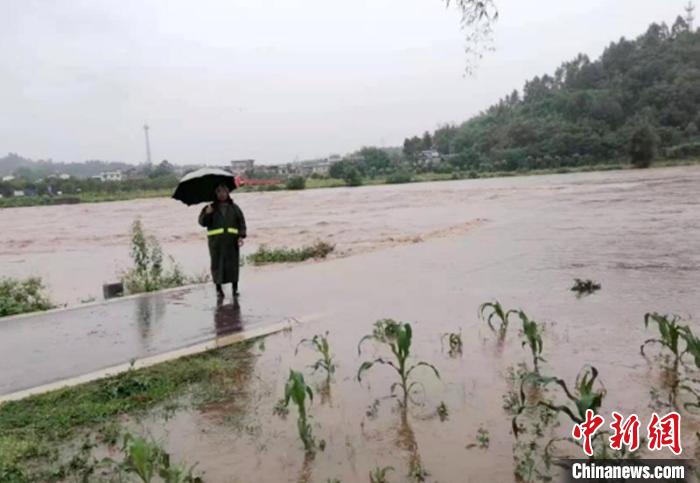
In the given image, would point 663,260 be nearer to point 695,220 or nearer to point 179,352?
point 695,220

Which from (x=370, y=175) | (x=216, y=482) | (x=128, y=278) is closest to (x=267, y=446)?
(x=216, y=482)

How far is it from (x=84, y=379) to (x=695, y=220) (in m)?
18.1

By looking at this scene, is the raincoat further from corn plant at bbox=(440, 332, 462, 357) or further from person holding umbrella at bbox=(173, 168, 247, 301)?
corn plant at bbox=(440, 332, 462, 357)

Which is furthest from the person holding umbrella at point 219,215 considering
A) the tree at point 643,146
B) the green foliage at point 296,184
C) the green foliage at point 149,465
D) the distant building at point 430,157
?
the distant building at point 430,157

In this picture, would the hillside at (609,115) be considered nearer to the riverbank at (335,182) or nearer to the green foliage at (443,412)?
the riverbank at (335,182)

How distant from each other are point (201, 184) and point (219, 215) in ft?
1.66

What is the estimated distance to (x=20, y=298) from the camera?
10.4m

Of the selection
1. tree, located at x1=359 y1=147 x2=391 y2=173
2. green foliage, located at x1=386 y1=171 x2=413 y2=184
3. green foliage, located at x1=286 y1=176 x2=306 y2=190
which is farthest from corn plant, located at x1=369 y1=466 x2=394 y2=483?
tree, located at x1=359 y1=147 x2=391 y2=173

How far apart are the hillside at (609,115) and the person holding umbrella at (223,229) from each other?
224 feet

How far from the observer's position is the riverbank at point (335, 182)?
68.9 m

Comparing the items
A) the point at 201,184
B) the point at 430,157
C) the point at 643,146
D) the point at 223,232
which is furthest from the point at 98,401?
the point at 430,157

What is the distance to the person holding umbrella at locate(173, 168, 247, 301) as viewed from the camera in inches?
350

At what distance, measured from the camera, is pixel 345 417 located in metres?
4.91

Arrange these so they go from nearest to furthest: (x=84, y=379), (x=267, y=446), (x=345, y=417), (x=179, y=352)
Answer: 1. (x=267, y=446)
2. (x=345, y=417)
3. (x=84, y=379)
4. (x=179, y=352)
